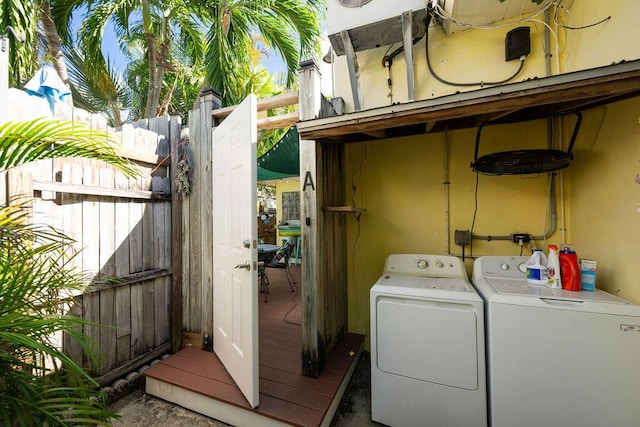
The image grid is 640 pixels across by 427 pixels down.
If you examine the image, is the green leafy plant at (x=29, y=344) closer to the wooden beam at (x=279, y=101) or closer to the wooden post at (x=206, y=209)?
the wooden post at (x=206, y=209)

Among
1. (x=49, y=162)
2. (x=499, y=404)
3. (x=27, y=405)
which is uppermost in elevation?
(x=49, y=162)

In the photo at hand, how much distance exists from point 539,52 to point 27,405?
3.76 metres

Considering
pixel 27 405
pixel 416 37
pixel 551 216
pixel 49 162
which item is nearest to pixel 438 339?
pixel 551 216

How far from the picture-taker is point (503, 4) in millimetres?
2080

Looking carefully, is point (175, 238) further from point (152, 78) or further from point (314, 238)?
point (152, 78)

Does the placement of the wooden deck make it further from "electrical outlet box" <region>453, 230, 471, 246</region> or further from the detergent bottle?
the detergent bottle

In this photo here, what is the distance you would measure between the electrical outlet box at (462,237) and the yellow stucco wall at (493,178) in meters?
0.05

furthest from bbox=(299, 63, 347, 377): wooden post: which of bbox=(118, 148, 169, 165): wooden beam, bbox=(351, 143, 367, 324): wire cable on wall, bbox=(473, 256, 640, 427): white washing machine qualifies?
bbox=(118, 148, 169, 165): wooden beam

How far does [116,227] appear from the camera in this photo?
206cm

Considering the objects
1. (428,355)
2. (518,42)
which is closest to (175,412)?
(428,355)

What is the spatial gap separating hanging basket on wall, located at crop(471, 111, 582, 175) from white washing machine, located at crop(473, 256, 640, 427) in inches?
36.0

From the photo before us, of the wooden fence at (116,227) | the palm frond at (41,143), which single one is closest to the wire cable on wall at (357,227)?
the wooden fence at (116,227)

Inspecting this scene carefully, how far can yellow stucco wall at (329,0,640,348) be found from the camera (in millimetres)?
1511

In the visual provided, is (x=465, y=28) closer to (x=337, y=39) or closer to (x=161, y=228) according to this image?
(x=337, y=39)
